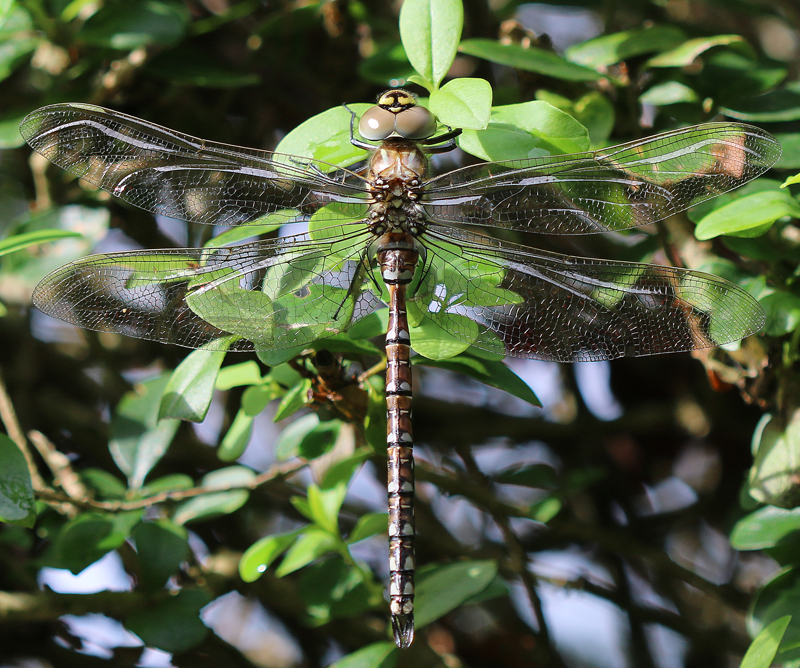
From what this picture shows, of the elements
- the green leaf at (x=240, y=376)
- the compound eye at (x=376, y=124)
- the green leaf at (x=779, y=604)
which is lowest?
the green leaf at (x=779, y=604)

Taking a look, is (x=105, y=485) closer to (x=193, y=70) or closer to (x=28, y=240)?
(x=28, y=240)

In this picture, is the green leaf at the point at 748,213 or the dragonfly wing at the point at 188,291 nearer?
the green leaf at the point at 748,213

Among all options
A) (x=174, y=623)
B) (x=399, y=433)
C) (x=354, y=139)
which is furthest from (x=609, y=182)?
(x=174, y=623)

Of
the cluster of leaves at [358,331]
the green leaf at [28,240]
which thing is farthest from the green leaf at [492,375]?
the green leaf at [28,240]

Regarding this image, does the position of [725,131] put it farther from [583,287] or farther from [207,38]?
[207,38]

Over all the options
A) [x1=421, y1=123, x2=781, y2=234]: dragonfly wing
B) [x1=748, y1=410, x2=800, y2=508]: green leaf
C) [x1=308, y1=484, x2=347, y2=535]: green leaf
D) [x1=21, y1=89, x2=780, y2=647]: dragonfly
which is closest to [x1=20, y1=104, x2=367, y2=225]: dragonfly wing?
[x1=21, y1=89, x2=780, y2=647]: dragonfly

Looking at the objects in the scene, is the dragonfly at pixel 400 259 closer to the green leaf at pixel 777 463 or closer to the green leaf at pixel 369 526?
the green leaf at pixel 369 526

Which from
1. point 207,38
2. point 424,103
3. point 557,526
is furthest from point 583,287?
point 207,38
